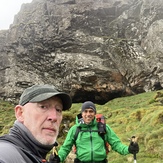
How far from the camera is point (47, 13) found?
6000 cm

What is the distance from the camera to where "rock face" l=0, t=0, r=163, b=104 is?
45.9m

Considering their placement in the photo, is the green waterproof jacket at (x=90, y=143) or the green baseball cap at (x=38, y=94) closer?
the green baseball cap at (x=38, y=94)

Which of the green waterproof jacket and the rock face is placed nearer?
the green waterproof jacket

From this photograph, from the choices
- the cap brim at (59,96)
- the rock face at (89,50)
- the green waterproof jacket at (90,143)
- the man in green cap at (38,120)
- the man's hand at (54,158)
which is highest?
the rock face at (89,50)

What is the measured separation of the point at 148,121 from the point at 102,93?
30.8 m

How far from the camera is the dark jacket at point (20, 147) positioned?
2146 millimetres

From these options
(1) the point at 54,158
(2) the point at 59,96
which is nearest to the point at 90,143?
(1) the point at 54,158

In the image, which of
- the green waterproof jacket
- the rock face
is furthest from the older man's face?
the rock face

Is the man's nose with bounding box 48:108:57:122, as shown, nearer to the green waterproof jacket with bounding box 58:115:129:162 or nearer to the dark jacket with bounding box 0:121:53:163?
the dark jacket with bounding box 0:121:53:163

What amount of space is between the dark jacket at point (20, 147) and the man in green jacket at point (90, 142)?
178 inches

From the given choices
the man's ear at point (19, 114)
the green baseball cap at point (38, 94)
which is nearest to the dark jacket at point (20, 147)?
the man's ear at point (19, 114)

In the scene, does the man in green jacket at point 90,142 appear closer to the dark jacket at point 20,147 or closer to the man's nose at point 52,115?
the man's nose at point 52,115

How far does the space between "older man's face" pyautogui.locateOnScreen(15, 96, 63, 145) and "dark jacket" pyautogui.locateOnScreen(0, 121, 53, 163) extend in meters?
0.10

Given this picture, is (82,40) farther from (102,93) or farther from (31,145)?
(31,145)
